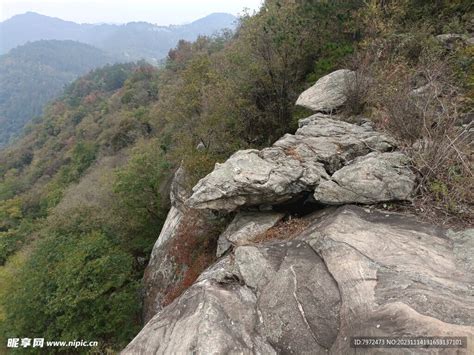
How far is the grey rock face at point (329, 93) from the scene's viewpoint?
12.0m

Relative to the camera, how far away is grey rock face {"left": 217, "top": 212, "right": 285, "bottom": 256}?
8.08 meters

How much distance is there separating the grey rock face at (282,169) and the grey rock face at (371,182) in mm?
744

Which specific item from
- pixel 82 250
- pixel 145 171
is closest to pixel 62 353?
pixel 82 250

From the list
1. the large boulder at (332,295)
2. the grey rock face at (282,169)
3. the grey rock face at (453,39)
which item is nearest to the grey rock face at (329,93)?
the grey rock face at (282,169)

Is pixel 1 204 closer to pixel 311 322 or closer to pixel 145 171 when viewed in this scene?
pixel 145 171

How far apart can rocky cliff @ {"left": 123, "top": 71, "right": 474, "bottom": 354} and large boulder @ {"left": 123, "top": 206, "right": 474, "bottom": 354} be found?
0.02m

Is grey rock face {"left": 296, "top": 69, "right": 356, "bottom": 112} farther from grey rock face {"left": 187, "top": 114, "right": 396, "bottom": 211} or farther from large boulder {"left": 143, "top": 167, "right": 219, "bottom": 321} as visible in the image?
large boulder {"left": 143, "top": 167, "right": 219, "bottom": 321}

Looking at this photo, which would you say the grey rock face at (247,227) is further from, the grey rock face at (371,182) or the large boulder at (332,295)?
the grey rock face at (371,182)

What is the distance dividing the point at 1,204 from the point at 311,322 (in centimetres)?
6046

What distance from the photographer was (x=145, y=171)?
1745 centimetres

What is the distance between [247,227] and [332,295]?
10.9 feet

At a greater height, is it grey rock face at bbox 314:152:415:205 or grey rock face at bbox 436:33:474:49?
grey rock face at bbox 436:33:474:49

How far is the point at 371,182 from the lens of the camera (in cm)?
708

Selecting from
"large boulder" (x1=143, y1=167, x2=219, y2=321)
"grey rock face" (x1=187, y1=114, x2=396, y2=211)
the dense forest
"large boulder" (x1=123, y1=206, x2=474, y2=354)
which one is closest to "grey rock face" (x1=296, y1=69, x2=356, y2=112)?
the dense forest
